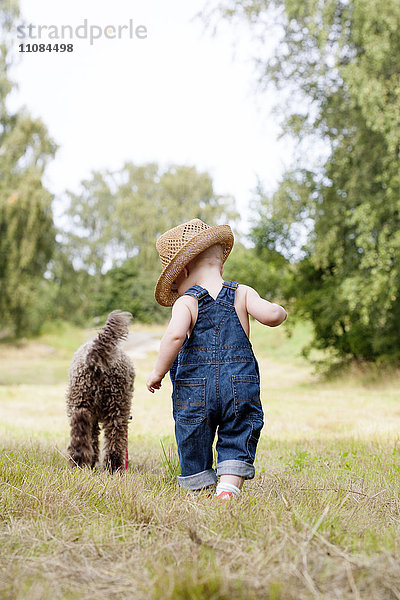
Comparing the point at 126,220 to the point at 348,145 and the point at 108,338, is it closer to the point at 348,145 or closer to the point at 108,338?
the point at 348,145

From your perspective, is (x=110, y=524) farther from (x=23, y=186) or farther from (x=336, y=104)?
(x=23, y=186)

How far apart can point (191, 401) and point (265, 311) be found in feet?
2.30

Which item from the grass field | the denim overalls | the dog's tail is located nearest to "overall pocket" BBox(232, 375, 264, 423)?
the denim overalls

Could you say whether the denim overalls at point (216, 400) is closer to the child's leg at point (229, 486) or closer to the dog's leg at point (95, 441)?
the child's leg at point (229, 486)

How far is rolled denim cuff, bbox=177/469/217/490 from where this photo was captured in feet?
11.2

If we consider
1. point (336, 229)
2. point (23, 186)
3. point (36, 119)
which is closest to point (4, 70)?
point (36, 119)

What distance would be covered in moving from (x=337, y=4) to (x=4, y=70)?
13323mm

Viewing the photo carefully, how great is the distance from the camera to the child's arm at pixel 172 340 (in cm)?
339

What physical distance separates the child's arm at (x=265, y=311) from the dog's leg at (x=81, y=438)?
1.60 metres

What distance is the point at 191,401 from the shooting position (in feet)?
11.2

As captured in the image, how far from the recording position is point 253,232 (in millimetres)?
18766

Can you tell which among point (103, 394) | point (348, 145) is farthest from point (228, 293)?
point (348, 145)

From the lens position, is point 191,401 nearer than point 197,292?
Yes

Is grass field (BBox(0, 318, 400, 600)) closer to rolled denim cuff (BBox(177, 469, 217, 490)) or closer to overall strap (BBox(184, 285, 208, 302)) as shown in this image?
rolled denim cuff (BBox(177, 469, 217, 490))
